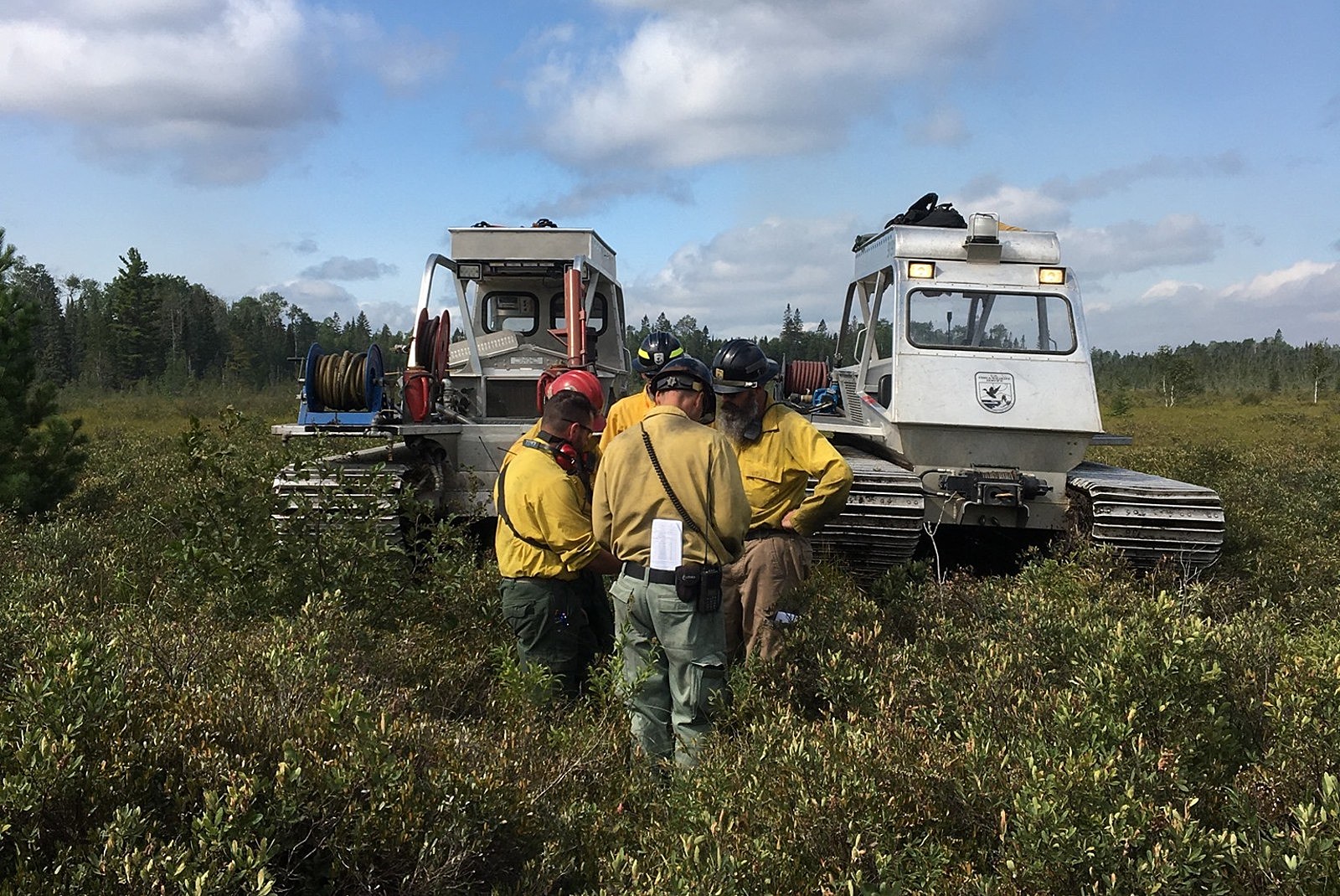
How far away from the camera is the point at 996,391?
7637 millimetres

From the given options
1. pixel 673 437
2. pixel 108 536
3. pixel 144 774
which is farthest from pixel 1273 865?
pixel 108 536

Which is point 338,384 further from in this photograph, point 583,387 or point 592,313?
point 592,313

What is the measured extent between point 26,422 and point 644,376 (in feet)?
25.9

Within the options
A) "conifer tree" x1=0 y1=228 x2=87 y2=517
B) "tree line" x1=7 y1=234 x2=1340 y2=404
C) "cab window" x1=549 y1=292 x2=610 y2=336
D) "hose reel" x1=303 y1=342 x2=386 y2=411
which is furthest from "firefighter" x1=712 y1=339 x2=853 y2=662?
"tree line" x1=7 y1=234 x2=1340 y2=404

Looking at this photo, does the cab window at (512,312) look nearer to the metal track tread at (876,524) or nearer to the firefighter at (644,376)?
the firefighter at (644,376)

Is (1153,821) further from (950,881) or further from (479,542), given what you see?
(479,542)

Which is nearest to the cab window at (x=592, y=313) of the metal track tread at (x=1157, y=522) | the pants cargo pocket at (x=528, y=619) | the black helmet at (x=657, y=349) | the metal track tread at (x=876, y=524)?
the black helmet at (x=657, y=349)

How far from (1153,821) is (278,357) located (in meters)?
93.6

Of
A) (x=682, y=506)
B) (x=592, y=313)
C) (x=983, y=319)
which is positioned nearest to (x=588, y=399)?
(x=682, y=506)

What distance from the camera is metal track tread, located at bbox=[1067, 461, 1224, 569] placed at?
6782 millimetres

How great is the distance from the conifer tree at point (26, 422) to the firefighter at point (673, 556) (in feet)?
27.3

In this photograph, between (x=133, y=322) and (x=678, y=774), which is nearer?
(x=678, y=774)

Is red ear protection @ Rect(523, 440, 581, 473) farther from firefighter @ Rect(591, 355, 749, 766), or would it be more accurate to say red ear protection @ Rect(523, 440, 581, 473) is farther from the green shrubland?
the green shrubland

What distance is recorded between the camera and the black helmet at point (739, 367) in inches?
210
